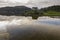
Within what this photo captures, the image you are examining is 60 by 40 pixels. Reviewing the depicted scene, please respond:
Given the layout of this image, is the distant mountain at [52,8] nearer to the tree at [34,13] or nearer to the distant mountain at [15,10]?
the tree at [34,13]

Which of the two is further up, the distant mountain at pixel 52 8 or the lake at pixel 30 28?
the distant mountain at pixel 52 8

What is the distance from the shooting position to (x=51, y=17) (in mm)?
1349

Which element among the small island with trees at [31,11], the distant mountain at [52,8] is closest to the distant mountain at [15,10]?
the small island with trees at [31,11]

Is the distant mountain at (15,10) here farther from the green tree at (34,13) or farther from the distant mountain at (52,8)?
the distant mountain at (52,8)

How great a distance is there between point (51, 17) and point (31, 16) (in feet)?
0.67

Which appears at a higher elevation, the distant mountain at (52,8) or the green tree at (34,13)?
the distant mountain at (52,8)

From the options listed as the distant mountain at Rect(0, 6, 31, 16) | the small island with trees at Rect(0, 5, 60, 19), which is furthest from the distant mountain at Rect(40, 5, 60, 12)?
the distant mountain at Rect(0, 6, 31, 16)

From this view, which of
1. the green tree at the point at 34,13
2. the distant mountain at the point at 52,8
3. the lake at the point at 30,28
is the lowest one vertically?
the lake at the point at 30,28

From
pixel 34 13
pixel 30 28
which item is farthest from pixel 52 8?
pixel 30 28

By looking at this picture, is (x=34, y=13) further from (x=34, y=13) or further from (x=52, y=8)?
(x=52, y=8)

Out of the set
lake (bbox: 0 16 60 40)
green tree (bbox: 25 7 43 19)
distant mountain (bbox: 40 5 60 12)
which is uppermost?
distant mountain (bbox: 40 5 60 12)

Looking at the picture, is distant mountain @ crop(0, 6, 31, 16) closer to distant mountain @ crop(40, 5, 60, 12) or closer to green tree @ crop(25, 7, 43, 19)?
green tree @ crop(25, 7, 43, 19)

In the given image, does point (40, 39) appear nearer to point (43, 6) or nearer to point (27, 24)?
point (27, 24)

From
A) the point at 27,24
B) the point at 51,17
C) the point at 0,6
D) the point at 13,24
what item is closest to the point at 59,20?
the point at 51,17
